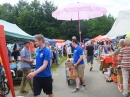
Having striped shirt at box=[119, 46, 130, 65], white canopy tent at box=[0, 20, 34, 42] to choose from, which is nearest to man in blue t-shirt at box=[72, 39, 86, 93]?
striped shirt at box=[119, 46, 130, 65]

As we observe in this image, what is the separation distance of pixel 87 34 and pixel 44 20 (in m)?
14.8

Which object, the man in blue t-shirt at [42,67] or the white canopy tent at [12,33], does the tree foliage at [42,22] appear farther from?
the man in blue t-shirt at [42,67]

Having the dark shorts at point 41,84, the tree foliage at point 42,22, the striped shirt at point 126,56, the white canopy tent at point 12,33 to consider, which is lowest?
the dark shorts at point 41,84

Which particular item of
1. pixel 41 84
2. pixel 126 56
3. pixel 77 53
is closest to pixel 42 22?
pixel 77 53

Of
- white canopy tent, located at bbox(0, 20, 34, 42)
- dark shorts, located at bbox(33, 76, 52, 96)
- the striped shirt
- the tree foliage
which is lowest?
dark shorts, located at bbox(33, 76, 52, 96)

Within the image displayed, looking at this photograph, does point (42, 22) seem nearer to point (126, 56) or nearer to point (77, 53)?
point (77, 53)

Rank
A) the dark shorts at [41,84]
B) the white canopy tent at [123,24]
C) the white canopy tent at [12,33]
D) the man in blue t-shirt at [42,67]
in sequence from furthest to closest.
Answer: the white canopy tent at [12,33], the white canopy tent at [123,24], the dark shorts at [41,84], the man in blue t-shirt at [42,67]

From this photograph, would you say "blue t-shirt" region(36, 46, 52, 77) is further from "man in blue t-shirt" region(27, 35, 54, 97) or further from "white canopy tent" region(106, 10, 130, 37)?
"white canopy tent" region(106, 10, 130, 37)

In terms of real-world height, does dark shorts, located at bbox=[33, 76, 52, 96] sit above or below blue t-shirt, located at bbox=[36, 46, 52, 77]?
below

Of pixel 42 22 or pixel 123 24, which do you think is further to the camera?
pixel 42 22

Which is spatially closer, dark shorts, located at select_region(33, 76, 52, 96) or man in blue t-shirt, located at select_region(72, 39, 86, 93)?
dark shorts, located at select_region(33, 76, 52, 96)

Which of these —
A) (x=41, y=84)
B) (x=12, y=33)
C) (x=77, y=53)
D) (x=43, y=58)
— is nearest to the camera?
(x=43, y=58)

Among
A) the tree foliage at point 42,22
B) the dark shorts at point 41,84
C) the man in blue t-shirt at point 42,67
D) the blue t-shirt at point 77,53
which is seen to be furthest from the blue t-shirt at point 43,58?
the tree foliage at point 42,22

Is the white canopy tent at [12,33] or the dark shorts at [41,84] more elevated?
the white canopy tent at [12,33]
